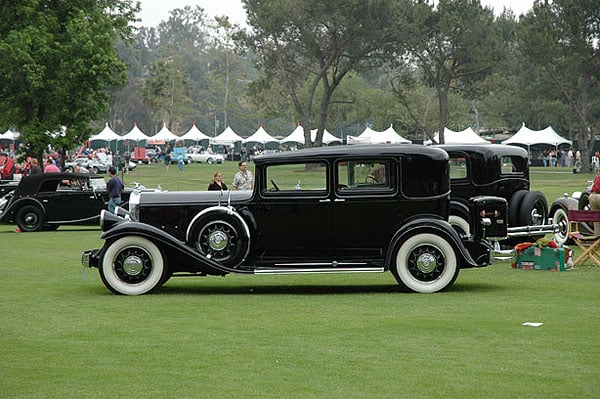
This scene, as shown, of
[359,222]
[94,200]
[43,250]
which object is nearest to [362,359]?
[359,222]

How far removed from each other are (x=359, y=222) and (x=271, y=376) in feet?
18.1

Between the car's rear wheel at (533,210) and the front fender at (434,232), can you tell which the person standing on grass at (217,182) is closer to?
the car's rear wheel at (533,210)

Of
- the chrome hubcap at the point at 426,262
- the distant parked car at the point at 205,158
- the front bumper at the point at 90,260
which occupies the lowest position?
the chrome hubcap at the point at 426,262

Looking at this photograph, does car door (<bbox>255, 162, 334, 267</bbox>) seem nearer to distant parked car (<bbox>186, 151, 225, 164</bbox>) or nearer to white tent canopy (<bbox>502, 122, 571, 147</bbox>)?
white tent canopy (<bbox>502, 122, 571, 147</bbox>)

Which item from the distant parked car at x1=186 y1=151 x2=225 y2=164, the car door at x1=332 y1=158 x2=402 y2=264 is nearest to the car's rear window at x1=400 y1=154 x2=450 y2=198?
the car door at x1=332 y1=158 x2=402 y2=264

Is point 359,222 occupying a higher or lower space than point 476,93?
lower

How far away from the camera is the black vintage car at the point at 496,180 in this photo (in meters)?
18.0

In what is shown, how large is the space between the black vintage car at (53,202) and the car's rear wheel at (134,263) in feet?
43.7

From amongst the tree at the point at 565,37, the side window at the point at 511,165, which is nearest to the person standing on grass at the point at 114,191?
the side window at the point at 511,165

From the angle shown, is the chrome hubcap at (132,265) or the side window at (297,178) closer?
the chrome hubcap at (132,265)

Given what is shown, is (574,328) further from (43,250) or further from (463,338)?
(43,250)

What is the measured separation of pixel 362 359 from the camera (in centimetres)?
840

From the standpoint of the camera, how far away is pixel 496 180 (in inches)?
727

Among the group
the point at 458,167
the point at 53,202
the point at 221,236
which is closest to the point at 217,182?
the point at 458,167
